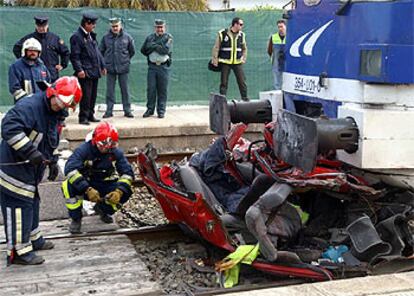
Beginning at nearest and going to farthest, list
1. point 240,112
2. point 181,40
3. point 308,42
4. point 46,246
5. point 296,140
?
point 296,140 → point 46,246 → point 308,42 → point 240,112 → point 181,40

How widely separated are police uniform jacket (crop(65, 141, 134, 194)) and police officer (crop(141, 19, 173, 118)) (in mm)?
5194

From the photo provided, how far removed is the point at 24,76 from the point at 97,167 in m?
2.47

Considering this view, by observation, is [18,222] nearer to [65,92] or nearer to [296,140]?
[65,92]

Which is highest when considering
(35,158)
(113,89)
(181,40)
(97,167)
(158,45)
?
(181,40)

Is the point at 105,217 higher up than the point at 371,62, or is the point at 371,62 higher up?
the point at 371,62

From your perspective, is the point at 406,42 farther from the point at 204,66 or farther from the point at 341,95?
the point at 204,66

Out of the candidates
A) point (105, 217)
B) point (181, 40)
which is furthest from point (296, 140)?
point (181, 40)

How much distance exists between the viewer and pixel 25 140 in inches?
211

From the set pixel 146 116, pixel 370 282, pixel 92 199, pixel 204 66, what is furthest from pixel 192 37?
pixel 370 282

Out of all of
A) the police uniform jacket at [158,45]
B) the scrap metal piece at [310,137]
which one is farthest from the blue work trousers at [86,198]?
the police uniform jacket at [158,45]

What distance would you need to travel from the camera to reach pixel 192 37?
46.7 ft

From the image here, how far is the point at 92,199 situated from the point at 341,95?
2546mm

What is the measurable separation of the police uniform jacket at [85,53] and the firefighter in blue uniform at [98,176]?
434 cm

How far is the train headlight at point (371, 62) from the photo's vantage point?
16.9 feet
